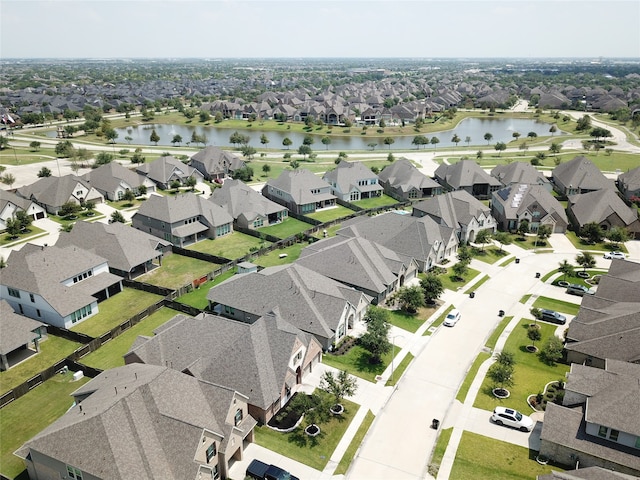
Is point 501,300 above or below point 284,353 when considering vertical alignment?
below

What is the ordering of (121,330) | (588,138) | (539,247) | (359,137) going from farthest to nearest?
(359,137) → (588,138) → (539,247) → (121,330)

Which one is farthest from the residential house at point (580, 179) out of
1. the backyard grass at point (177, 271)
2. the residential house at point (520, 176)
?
the backyard grass at point (177, 271)

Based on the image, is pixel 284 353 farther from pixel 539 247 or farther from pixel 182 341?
pixel 539 247

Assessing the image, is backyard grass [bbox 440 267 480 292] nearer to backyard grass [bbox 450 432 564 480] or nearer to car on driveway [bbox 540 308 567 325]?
car on driveway [bbox 540 308 567 325]

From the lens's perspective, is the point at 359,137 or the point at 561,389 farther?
the point at 359,137

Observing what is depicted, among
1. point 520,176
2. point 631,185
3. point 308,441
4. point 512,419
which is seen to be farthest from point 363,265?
point 631,185

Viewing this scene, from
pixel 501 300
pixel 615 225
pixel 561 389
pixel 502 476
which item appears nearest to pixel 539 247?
pixel 615 225
